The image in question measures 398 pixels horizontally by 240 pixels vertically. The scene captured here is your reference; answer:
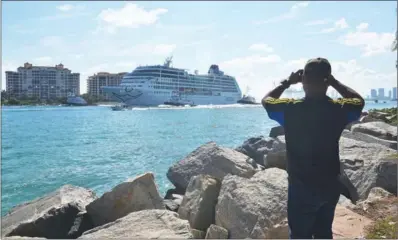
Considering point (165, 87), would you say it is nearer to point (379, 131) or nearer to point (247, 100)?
point (247, 100)

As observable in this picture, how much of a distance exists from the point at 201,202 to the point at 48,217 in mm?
2735

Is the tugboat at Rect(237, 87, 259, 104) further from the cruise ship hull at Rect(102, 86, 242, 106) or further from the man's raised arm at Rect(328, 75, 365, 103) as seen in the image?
the man's raised arm at Rect(328, 75, 365, 103)

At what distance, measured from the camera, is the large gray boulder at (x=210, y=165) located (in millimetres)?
8734

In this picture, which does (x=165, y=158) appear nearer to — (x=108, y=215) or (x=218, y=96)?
(x=108, y=215)

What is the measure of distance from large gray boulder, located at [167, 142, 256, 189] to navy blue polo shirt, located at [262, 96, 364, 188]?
5.55m

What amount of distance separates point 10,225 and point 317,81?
631 centimetres

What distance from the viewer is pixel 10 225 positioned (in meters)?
7.23

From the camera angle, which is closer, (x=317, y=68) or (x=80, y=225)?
(x=317, y=68)

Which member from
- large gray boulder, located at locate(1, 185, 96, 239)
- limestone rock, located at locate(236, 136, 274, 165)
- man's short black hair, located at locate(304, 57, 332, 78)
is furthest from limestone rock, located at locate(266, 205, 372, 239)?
limestone rock, located at locate(236, 136, 274, 165)

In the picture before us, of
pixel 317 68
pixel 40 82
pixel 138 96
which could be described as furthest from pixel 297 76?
pixel 40 82

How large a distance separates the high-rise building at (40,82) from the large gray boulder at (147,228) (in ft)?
532

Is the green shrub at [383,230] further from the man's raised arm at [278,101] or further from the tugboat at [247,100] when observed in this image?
the tugboat at [247,100]

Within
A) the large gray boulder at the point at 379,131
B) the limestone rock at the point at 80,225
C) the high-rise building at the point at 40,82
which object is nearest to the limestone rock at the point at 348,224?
the limestone rock at the point at 80,225

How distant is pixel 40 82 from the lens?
157125 mm
